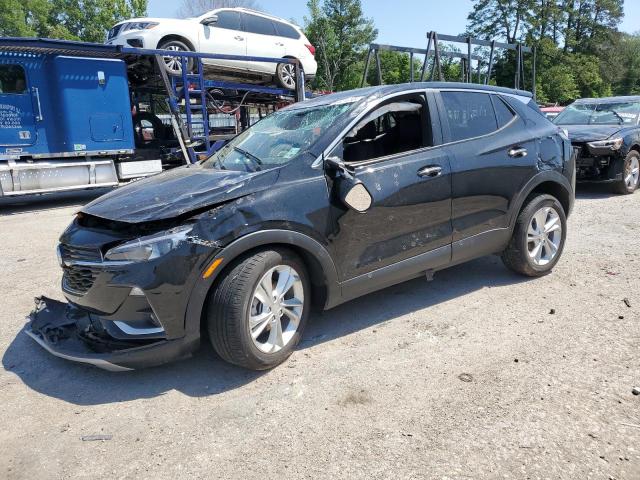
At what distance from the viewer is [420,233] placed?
3693 millimetres

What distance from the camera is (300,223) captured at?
3096mm

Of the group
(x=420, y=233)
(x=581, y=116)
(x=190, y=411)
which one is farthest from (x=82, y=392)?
(x=581, y=116)

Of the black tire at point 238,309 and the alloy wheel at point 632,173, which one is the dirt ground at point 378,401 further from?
the alloy wheel at point 632,173

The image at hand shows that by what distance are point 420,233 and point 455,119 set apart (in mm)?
1046

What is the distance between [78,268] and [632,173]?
9.44 metres

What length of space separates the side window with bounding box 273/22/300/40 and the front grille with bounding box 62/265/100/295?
35.6 ft

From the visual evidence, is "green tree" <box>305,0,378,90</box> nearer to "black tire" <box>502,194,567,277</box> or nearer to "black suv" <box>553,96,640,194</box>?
"black suv" <box>553,96,640,194</box>

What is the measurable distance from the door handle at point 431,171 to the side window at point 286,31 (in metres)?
10.0

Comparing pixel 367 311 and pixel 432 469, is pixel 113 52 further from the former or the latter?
Result: pixel 432 469

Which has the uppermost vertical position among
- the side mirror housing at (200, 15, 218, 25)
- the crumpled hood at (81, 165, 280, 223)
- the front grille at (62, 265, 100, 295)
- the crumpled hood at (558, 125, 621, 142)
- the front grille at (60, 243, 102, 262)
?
the side mirror housing at (200, 15, 218, 25)

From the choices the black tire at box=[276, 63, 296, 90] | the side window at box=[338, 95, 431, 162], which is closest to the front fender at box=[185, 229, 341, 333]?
the side window at box=[338, 95, 431, 162]

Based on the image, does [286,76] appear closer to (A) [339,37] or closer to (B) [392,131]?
(B) [392,131]

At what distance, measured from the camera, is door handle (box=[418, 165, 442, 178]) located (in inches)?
145

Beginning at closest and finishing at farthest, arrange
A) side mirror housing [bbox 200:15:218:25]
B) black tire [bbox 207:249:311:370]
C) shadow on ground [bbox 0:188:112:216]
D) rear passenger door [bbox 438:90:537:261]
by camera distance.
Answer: black tire [bbox 207:249:311:370] < rear passenger door [bbox 438:90:537:261] < shadow on ground [bbox 0:188:112:216] < side mirror housing [bbox 200:15:218:25]
